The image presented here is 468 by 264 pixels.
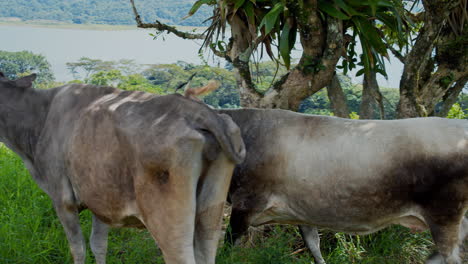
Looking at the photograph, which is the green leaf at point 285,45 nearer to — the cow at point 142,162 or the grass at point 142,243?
the grass at point 142,243

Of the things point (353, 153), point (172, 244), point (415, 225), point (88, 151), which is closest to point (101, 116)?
point (88, 151)

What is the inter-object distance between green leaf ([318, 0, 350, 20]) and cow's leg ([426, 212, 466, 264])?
2.16 metres

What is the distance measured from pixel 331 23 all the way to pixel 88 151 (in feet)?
9.68

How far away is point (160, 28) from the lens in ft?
21.6

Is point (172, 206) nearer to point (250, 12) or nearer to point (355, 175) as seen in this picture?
point (355, 175)

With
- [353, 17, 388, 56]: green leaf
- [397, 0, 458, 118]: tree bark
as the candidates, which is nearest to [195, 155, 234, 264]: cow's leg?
[353, 17, 388, 56]: green leaf

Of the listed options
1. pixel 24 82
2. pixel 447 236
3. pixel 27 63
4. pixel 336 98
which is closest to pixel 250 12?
pixel 336 98

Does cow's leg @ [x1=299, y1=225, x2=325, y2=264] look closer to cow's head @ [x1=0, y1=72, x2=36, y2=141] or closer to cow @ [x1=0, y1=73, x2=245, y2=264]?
cow @ [x1=0, y1=73, x2=245, y2=264]

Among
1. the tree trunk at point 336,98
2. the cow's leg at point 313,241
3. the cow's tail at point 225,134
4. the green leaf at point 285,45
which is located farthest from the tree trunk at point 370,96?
the cow's tail at point 225,134

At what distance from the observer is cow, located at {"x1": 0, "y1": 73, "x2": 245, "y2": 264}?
2.95 meters

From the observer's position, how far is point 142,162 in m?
2.99

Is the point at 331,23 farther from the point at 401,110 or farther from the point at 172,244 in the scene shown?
the point at 172,244

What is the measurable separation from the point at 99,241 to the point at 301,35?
9.38 feet

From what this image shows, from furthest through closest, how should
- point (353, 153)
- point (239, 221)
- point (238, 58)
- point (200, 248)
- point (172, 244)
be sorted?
1. point (238, 58)
2. point (239, 221)
3. point (353, 153)
4. point (200, 248)
5. point (172, 244)
